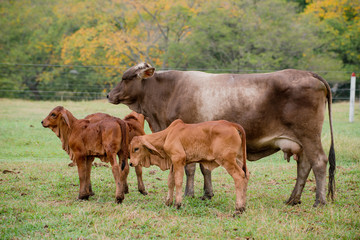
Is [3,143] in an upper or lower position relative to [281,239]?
lower

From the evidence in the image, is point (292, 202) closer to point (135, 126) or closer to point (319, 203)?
point (319, 203)

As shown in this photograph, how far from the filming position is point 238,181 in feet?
19.6

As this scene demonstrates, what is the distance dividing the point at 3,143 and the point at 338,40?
27.7 metres

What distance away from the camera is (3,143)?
12.4 meters

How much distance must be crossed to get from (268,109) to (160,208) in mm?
2265

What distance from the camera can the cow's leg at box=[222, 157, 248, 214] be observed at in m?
5.98

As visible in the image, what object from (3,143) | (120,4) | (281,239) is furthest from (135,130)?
(120,4)

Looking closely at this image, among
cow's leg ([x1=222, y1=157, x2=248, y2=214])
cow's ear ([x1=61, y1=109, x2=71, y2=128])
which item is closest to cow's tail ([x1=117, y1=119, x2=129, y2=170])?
cow's ear ([x1=61, y1=109, x2=71, y2=128])

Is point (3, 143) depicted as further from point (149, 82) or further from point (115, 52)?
point (115, 52)

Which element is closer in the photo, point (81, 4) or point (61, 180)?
point (61, 180)

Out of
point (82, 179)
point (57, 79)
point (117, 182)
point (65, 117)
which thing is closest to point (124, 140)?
point (117, 182)

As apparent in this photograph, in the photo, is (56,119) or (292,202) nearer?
(292,202)

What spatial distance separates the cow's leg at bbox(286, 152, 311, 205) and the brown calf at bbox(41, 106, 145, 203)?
8.81 feet

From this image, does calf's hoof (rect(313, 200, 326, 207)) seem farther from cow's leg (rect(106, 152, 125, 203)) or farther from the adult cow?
cow's leg (rect(106, 152, 125, 203))
